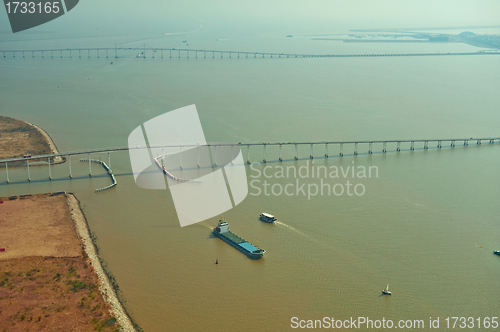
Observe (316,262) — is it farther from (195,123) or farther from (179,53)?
(179,53)

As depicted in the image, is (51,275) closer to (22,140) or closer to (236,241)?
(236,241)

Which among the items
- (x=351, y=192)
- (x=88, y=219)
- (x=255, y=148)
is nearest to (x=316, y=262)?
(x=351, y=192)

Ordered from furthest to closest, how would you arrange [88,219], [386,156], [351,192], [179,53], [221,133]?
[179,53], [221,133], [386,156], [351,192], [88,219]

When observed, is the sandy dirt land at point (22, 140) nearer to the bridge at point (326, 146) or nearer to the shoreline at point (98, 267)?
the bridge at point (326, 146)

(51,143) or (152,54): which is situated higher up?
(51,143)

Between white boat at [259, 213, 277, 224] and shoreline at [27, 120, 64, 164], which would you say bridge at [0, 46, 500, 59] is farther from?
white boat at [259, 213, 277, 224]

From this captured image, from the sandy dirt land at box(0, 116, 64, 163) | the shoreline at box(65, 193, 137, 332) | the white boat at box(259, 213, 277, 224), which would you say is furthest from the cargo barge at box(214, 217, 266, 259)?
the sandy dirt land at box(0, 116, 64, 163)

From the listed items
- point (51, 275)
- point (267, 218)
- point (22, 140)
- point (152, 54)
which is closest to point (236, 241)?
point (267, 218)
